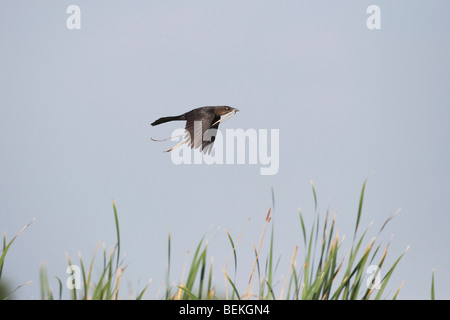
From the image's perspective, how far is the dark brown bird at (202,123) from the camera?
4.04 m

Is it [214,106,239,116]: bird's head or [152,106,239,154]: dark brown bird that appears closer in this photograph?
[152,106,239,154]: dark brown bird

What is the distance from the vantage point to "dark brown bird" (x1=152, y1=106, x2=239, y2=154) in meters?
4.04

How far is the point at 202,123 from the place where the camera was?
13.7ft

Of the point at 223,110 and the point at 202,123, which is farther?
the point at 223,110

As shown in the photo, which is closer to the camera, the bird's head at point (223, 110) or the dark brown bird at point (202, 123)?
the dark brown bird at point (202, 123)

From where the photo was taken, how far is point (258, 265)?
2666 millimetres

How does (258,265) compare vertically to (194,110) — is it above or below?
below
